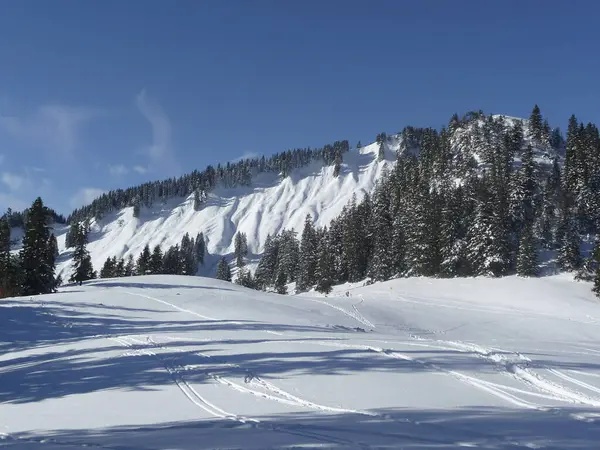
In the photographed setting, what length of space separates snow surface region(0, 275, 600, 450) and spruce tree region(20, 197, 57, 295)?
16.4 m

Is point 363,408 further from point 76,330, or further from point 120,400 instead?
point 76,330

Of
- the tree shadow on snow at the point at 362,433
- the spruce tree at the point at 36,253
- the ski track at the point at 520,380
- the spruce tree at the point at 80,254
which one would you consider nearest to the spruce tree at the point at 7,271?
the spruce tree at the point at 36,253

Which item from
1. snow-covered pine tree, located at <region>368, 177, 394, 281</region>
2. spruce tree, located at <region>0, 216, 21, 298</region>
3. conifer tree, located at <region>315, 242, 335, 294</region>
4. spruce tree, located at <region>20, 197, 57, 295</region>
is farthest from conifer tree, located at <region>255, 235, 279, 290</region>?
spruce tree, located at <region>0, 216, 21, 298</region>

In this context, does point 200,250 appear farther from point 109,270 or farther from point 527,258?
point 527,258

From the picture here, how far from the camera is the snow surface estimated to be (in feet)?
25.5

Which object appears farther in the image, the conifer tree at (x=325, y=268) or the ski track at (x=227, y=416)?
the conifer tree at (x=325, y=268)

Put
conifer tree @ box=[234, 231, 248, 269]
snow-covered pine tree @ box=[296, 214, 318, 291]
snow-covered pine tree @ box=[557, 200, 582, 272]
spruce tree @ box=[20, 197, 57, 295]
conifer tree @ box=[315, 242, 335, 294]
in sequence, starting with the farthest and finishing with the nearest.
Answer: conifer tree @ box=[234, 231, 248, 269], snow-covered pine tree @ box=[296, 214, 318, 291], conifer tree @ box=[315, 242, 335, 294], snow-covered pine tree @ box=[557, 200, 582, 272], spruce tree @ box=[20, 197, 57, 295]

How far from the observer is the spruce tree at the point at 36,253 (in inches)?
1720

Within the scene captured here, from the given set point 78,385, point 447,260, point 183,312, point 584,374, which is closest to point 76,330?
point 183,312

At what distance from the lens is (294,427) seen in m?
8.25

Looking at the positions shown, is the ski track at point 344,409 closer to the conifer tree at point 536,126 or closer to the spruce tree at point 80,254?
the spruce tree at point 80,254

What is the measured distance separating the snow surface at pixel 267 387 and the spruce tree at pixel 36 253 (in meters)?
16.4

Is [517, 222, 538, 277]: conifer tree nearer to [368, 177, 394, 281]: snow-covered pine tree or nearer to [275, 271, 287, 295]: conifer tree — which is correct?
[368, 177, 394, 281]: snow-covered pine tree

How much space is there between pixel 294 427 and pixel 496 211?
58566mm
